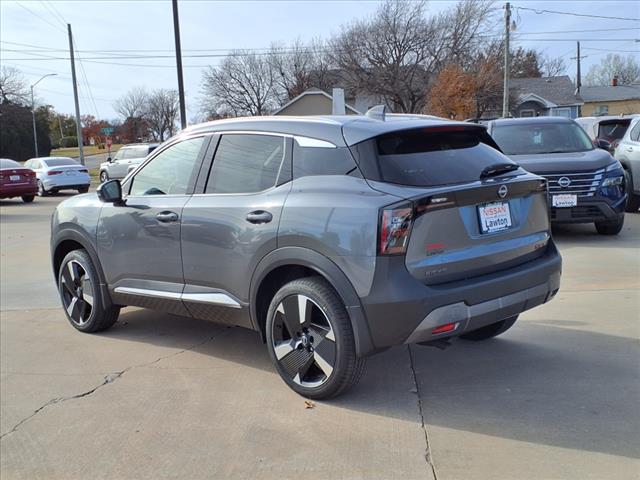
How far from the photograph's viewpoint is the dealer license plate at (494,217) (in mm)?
3619

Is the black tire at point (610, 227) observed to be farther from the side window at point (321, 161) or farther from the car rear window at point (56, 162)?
the car rear window at point (56, 162)

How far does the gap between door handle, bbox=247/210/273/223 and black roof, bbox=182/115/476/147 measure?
57 centimetres

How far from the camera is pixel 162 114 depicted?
89188mm

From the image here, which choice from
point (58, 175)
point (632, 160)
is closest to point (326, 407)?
point (632, 160)

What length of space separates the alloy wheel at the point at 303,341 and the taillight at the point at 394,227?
0.63 meters

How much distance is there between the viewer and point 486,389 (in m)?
3.88

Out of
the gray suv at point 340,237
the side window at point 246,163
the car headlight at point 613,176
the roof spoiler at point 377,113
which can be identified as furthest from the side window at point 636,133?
the side window at point 246,163

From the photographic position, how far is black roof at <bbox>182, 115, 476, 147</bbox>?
12.1 feet

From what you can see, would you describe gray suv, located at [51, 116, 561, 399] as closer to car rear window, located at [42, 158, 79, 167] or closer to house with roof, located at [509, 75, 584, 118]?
car rear window, located at [42, 158, 79, 167]

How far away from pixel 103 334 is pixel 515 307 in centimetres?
374

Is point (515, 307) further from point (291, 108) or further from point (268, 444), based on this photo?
point (291, 108)

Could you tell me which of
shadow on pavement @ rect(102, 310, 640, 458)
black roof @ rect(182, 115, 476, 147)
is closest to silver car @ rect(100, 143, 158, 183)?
shadow on pavement @ rect(102, 310, 640, 458)

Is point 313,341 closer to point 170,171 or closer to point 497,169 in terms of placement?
point 497,169

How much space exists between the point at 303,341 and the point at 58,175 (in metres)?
21.5
